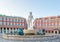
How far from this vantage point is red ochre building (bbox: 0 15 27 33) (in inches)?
2019

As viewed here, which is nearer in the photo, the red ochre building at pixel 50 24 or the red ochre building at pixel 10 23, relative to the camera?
the red ochre building at pixel 50 24

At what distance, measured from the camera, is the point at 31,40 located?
1529 cm

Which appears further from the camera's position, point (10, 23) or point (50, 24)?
point (10, 23)

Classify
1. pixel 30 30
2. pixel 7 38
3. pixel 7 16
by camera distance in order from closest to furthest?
pixel 7 38, pixel 30 30, pixel 7 16

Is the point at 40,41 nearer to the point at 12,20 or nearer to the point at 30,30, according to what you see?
the point at 30,30

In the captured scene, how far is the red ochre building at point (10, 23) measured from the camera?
51281 millimetres

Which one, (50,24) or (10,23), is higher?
(10,23)

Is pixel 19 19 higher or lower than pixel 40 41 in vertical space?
higher

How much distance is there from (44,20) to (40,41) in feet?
126

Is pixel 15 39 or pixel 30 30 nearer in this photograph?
pixel 15 39

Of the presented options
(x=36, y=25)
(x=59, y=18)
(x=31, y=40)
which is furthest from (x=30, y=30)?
(x=36, y=25)

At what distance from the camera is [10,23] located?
52.5 metres

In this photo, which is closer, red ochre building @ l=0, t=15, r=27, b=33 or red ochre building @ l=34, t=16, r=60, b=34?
red ochre building @ l=34, t=16, r=60, b=34

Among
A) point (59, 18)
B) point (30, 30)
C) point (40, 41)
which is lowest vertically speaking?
point (40, 41)
